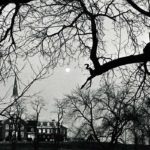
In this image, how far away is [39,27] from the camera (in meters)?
8.95

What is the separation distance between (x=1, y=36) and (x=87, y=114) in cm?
2935

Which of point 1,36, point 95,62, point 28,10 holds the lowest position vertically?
point 95,62

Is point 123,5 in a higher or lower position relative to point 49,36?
higher

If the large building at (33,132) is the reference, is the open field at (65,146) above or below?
below

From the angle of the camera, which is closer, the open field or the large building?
the open field

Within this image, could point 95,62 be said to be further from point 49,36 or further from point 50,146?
point 50,146

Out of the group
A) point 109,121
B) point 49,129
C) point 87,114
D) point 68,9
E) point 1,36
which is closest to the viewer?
point 1,36

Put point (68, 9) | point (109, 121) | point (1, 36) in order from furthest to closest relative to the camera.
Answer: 1. point (109, 121)
2. point (68, 9)
3. point (1, 36)

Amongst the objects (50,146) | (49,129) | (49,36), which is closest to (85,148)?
(50,146)

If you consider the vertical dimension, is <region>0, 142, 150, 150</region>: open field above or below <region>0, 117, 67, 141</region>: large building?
below

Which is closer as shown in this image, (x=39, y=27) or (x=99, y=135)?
(x=39, y=27)

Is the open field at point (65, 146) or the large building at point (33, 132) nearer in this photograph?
the open field at point (65, 146)

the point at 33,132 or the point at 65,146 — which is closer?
the point at 65,146

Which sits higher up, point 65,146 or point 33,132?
point 33,132
